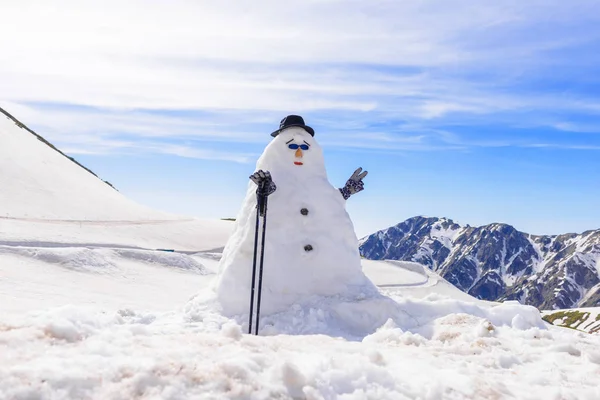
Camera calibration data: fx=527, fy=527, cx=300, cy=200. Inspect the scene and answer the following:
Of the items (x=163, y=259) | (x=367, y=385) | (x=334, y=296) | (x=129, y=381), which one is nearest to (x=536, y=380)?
(x=367, y=385)

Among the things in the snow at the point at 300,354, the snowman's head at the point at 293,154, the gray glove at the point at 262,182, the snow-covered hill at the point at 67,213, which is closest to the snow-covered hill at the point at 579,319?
the snow-covered hill at the point at 67,213

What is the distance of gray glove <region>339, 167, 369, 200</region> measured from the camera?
13695mm

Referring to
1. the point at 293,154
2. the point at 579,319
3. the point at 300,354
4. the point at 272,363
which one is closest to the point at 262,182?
the point at 293,154

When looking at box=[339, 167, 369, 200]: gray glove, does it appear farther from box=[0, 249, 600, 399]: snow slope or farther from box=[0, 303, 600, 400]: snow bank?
box=[0, 303, 600, 400]: snow bank

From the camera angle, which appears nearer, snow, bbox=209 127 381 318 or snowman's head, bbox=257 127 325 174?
snow, bbox=209 127 381 318

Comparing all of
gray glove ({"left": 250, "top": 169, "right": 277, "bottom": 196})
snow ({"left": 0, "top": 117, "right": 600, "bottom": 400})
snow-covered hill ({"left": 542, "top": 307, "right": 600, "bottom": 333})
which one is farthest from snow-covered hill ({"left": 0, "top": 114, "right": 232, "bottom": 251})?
snow-covered hill ({"left": 542, "top": 307, "right": 600, "bottom": 333})

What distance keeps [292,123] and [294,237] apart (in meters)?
3.11

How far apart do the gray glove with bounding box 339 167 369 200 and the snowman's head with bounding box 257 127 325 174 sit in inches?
32.5

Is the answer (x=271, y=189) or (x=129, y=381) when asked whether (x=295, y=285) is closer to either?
(x=271, y=189)

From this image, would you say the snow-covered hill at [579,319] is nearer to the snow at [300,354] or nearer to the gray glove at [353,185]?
the gray glove at [353,185]

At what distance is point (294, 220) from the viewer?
489 inches

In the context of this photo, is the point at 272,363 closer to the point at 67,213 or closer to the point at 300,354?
the point at 300,354

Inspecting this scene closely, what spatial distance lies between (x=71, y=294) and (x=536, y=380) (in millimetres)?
13624

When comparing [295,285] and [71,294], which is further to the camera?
[71,294]
